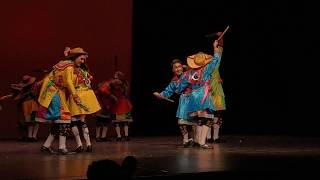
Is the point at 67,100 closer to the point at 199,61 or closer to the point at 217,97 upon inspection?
the point at 199,61

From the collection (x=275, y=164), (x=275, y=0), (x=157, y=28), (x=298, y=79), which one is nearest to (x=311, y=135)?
(x=298, y=79)

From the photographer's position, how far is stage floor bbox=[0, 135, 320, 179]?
21.8ft

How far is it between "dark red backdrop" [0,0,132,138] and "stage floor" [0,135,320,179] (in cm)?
160

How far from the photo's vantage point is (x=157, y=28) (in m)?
13.7

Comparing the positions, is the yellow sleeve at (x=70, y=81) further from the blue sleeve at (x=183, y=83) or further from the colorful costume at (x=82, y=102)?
the blue sleeve at (x=183, y=83)

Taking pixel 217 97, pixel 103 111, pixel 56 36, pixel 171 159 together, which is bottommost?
pixel 171 159

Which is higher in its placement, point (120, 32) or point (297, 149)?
point (120, 32)

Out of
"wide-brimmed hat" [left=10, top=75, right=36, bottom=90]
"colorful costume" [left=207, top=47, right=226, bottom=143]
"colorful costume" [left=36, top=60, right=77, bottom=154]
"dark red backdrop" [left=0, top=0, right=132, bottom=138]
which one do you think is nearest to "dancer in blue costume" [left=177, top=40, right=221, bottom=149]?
"colorful costume" [left=207, top=47, right=226, bottom=143]

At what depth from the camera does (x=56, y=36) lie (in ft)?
40.1

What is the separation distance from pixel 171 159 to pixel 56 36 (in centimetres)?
509

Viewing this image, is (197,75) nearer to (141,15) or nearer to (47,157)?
(47,157)

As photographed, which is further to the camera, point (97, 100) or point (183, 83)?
point (97, 100)

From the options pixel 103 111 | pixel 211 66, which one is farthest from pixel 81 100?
pixel 103 111

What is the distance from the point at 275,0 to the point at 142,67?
3029mm
